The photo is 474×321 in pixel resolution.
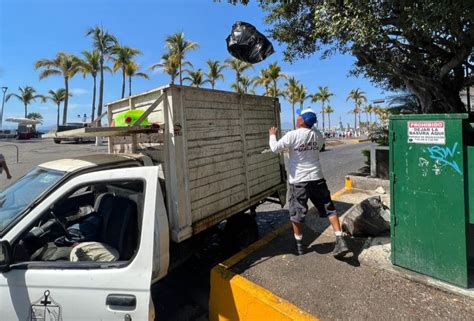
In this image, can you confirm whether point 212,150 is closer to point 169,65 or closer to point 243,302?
point 243,302

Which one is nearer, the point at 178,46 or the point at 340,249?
the point at 340,249

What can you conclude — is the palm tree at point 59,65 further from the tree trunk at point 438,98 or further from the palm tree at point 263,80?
the tree trunk at point 438,98

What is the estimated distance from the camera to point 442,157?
2803 mm

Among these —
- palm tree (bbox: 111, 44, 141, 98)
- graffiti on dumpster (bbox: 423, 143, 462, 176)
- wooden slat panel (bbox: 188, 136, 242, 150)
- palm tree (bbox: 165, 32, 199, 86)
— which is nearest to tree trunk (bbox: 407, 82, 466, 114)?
graffiti on dumpster (bbox: 423, 143, 462, 176)

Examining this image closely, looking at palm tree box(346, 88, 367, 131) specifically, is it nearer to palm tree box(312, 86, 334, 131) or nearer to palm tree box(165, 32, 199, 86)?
palm tree box(312, 86, 334, 131)

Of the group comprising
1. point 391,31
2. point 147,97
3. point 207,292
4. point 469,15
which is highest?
point 391,31

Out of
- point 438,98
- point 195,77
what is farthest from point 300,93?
point 438,98

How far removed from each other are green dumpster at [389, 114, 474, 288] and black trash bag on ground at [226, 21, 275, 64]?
93.2 inches

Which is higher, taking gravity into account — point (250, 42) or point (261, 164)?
point (250, 42)

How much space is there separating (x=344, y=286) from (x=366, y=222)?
4.33 feet

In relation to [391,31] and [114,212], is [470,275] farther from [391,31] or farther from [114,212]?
[391,31]

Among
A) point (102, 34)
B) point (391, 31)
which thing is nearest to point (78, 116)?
point (102, 34)

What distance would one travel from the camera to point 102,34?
30.1m

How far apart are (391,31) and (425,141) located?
4616mm
